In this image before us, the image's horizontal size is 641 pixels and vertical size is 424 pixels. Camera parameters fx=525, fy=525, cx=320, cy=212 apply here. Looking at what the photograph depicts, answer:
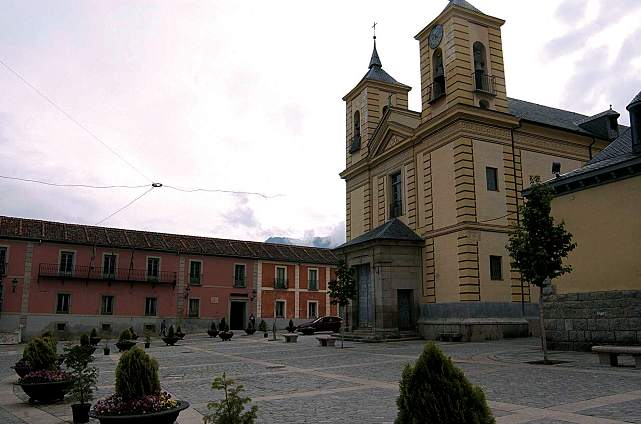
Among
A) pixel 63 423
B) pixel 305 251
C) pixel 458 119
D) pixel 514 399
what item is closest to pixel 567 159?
pixel 458 119

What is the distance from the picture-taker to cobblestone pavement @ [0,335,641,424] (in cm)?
784

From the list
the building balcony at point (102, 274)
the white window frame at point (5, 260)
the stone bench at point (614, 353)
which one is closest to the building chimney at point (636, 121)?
the stone bench at point (614, 353)

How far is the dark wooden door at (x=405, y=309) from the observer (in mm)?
25183

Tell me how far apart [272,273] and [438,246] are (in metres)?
25.2

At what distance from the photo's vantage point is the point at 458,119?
2380 cm

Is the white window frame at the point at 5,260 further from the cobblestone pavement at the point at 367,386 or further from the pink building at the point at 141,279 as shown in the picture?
the cobblestone pavement at the point at 367,386

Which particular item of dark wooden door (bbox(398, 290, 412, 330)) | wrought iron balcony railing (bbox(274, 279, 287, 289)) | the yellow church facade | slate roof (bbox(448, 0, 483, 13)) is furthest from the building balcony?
slate roof (bbox(448, 0, 483, 13))

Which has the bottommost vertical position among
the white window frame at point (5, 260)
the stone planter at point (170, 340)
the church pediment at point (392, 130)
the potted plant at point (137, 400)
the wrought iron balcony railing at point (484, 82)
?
the stone planter at point (170, 340)

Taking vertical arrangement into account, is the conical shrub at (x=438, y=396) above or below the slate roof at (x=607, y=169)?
below

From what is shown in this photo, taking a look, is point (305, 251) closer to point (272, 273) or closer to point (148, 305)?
point (272, 273)

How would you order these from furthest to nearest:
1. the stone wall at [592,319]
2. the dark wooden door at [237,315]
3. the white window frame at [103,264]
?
the dark wooden door at [237,315], the white window frame at [103,264], the stone wall at [592,319]

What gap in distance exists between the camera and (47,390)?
380 inches

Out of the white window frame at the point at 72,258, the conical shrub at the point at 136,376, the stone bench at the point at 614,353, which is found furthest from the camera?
the white window frame at the point at 72,258

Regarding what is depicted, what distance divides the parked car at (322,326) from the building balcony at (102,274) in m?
12.3
